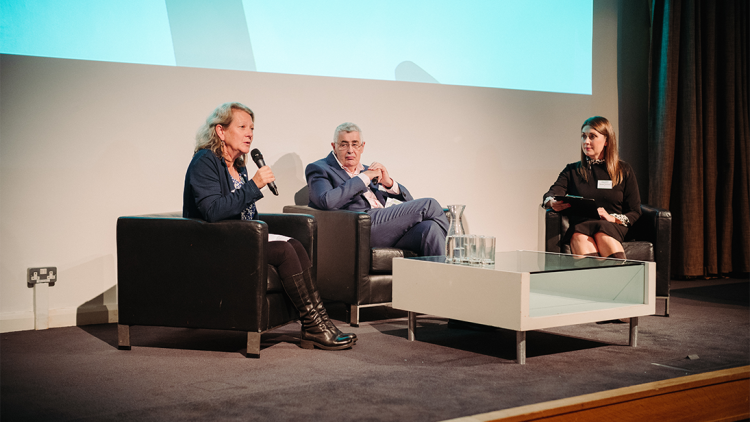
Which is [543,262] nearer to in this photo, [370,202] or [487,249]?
[487,249]

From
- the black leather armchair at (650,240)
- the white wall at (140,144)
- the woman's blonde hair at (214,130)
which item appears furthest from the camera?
the black leather armchair at (650,240)

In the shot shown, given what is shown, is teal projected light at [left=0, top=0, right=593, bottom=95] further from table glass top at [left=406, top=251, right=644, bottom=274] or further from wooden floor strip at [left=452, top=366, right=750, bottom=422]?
wooden floor strip at [left=452, top=366, right=750, bottom=422]

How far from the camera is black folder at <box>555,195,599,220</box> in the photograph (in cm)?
341

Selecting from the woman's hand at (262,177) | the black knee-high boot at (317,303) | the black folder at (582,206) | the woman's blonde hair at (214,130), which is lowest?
the black knee-high boot at (317,303)

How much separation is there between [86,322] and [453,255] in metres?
1.85

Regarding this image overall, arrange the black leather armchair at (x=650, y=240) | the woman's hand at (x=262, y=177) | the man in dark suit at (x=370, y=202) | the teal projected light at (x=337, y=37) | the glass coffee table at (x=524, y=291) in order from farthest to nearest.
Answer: the black leather armchair at (x=650, y=240)
the man in dark suit at (x=370, y=202)
the teal projected light at (x=337, y=37)
the woman's hand at (x=262, y=177)
the glass coffee table at (x=524, y=291)

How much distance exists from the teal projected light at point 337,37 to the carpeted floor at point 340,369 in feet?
4.66

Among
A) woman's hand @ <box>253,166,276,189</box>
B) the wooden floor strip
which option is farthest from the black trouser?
the wooden floor strip

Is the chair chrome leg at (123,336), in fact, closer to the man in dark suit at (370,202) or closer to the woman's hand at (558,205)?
the man in dark suit at (370,202)

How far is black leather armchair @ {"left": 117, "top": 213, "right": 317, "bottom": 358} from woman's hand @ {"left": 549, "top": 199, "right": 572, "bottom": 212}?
1732mm

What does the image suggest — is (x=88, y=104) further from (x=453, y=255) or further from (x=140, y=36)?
(x=453, y=255)

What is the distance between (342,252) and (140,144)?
3.83 feet

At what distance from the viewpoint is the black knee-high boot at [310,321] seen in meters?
2.68

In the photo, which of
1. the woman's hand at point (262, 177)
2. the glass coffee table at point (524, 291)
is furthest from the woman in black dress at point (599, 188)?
the woman's hand at point (262, 177)
